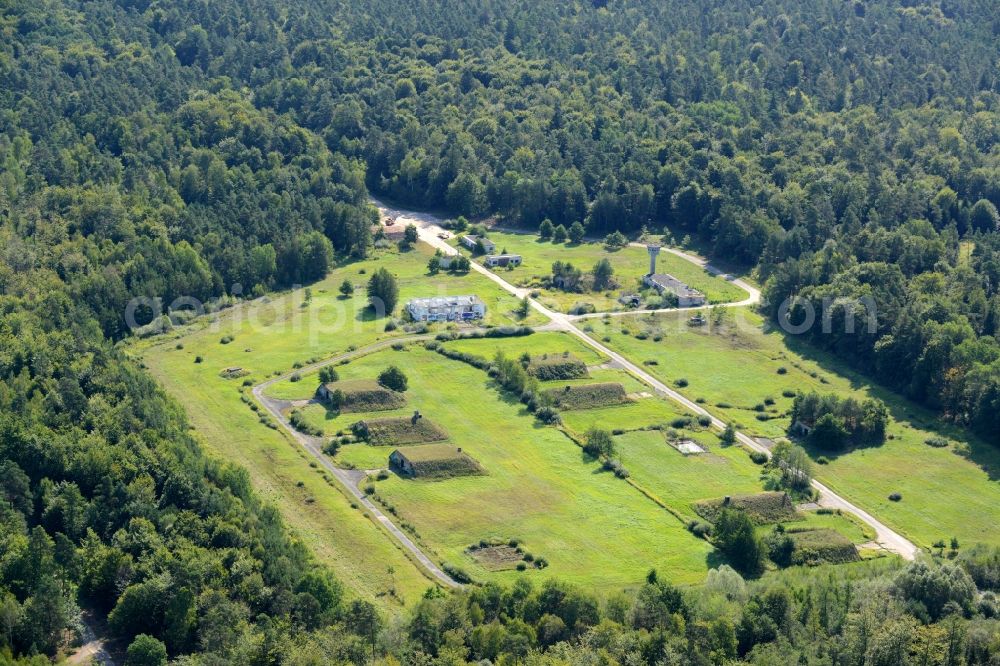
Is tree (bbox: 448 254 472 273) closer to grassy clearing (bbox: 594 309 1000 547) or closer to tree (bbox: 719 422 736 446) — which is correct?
grassy clearing (bbox: 594 309 1000 547)

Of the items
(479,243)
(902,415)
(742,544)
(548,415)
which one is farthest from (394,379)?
(479,243)

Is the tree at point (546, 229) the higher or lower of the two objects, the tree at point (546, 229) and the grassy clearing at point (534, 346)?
the lower

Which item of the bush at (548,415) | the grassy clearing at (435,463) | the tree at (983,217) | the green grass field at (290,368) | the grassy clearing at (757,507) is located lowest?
the green grass field at (290,368)

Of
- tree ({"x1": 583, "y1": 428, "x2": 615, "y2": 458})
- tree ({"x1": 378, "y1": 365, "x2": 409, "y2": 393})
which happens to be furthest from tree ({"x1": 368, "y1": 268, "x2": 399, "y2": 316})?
tree ({"x1": 583, "y1": 428, "x2": 615, "y2": 458})

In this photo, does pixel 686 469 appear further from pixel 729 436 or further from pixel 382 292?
pixel 382 292

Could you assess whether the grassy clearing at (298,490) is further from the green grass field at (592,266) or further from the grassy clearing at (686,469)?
the green grass field at (592,266)

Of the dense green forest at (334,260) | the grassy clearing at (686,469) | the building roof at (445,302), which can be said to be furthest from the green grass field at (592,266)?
the grassy clearing at (686,469)
